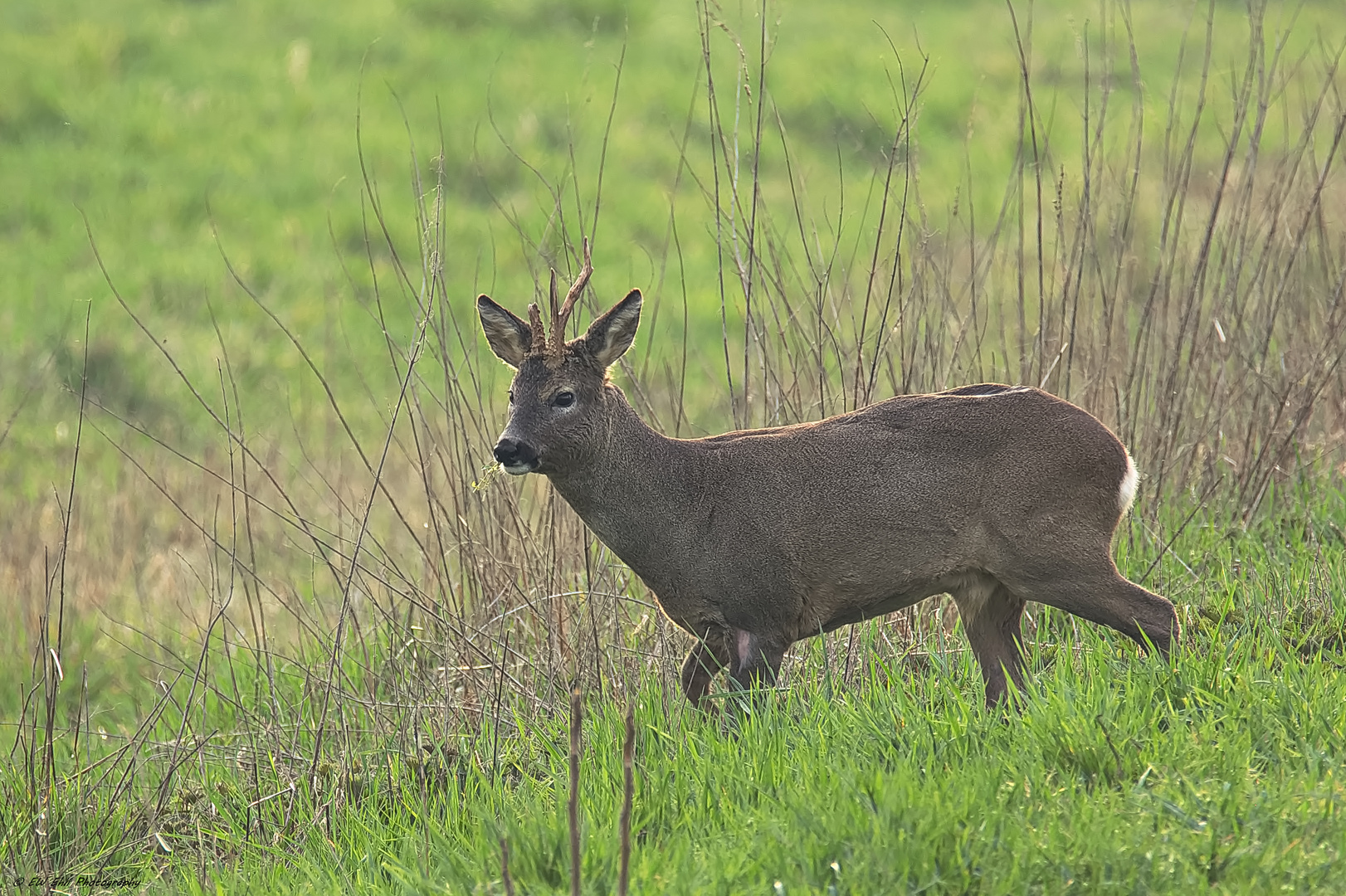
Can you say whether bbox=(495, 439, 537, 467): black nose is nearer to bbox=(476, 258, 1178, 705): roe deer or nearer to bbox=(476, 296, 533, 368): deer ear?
bbox=(476, 258, 1178, 705): roe deer

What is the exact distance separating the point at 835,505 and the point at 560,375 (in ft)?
2.91

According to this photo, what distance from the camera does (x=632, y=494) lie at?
477 cm

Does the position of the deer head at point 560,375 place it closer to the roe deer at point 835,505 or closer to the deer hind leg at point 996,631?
the roe deer at point 835,505

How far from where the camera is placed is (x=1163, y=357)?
595cm

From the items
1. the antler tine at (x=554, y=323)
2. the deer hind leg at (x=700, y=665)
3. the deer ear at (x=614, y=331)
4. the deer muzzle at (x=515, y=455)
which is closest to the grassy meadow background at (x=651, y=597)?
the deer hind leg at (x=700, y=665)

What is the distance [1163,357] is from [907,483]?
6.04 feet

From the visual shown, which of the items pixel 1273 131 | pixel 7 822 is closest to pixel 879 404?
pixel 7 822

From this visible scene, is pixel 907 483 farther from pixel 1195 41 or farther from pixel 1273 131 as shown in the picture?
pixel 1195 41

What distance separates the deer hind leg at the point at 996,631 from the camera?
15.5ft

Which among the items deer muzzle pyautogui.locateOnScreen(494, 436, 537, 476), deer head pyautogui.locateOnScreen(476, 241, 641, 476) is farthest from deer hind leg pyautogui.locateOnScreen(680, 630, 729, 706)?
deer muzzle pyautogui.locateOnScreen(494, 436, 537, 476)

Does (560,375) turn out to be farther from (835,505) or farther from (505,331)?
(835,505)

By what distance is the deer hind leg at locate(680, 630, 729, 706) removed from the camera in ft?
15.5

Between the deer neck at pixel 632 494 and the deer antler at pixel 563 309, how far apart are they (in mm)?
234

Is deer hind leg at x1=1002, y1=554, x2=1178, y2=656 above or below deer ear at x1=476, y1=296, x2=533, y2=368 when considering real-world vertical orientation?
below
